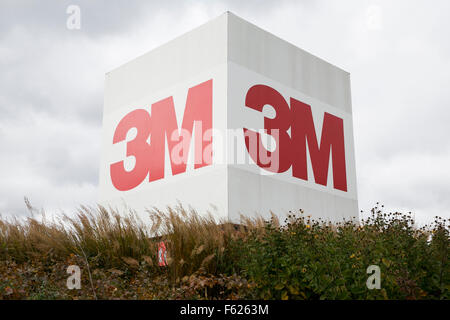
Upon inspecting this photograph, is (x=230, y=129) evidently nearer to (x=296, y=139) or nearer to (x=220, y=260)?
(x=296, y=139)

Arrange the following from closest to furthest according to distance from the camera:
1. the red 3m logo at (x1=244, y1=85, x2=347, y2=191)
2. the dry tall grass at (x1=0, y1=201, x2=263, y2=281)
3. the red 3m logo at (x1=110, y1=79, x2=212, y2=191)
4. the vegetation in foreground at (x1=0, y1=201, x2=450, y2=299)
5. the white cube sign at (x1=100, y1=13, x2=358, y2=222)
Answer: the vegetation in foreground at (x1=0, y1=201, x2=450, y2=299)
the dry tall grass at (x1=0, y1=201, x2=263, y2=281)
the white cube sign at (x1=100, y1=13, x2=358, y2=222)
the red 3m logo at (x1=110, y1=79, x2=212, y2=191)
the red 3m logo at (x1=244, y1=85, x2=347, y2=191)

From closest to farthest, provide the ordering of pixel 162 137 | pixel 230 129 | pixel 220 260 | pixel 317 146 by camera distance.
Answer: pixel 220 260 < pixel 230 129 < pixel 162 137 < pixel 317 146

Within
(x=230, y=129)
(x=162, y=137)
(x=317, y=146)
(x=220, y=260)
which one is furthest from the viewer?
(x=317, y=146)

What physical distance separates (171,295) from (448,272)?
2965 millimetres

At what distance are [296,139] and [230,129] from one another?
1.99m

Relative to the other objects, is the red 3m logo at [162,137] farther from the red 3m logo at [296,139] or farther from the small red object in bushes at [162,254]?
the small red object in bushes at [162,254]

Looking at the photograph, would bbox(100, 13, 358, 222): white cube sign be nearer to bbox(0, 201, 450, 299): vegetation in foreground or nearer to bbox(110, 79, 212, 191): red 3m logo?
bbox(110, 79, 212, 191): red 3m logo

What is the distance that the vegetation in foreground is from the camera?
508cm

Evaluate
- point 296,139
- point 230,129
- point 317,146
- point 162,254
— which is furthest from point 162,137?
point 162,254

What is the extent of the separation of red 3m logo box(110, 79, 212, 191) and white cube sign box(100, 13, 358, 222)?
0.02 m

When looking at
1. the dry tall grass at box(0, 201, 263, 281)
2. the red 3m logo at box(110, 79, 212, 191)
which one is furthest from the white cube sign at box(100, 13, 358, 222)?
the dry tall grass at box(0, 201, 263, 281)

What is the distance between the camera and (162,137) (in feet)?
36.8
